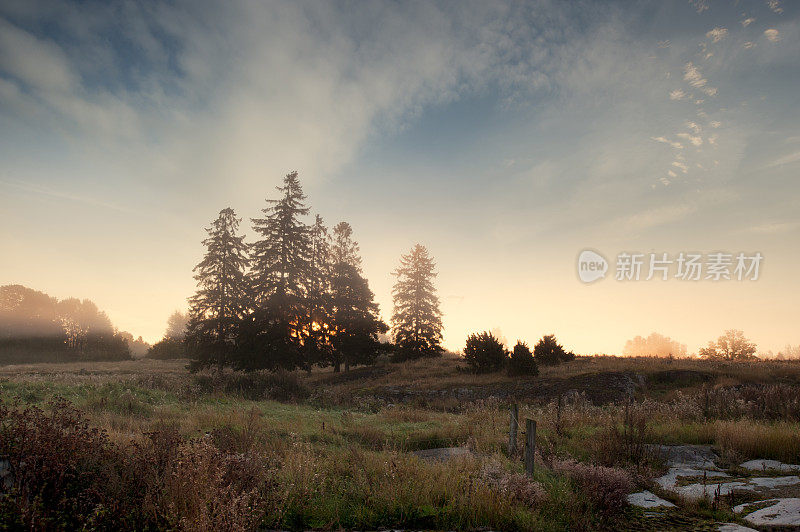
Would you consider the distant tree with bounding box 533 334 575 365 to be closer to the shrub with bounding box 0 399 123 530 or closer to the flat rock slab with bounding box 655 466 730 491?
the flat rock slab with bounding box 655 466 730 491

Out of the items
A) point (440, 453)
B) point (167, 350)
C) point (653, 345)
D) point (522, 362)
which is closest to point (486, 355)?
point (522, 362)

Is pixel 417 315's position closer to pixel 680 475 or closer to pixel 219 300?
pixel 219 300

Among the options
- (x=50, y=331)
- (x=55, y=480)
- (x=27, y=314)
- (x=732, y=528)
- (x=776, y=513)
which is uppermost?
(x=27, y=314)

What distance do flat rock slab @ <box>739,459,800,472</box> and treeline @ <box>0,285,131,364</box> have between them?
201 feet

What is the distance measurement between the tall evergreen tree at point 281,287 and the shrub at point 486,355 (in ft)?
41.9

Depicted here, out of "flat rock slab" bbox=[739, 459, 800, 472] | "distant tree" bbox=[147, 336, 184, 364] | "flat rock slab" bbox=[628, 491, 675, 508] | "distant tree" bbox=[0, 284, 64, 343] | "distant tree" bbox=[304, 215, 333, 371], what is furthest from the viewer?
"distant tree" bbox=[0, 284, 64, 343]

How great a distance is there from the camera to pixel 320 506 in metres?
5.22

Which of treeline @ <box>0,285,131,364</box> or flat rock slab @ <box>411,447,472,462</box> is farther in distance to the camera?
treeline @ <box>0,285,131,364</box>

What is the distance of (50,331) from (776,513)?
242ft

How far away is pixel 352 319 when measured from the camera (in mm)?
35125

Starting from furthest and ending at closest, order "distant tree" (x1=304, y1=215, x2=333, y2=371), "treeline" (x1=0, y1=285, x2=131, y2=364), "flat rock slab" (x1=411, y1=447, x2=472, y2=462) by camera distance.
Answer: "treeline" (x1=0, y1=285, x2=131, y2=364) < "distant tree" (x1=304, y1=215, x2=333, y2=371) < "flat rock slab" (x1=411, y1=447, x2=472, y2=462)

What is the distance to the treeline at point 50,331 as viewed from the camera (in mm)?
53213

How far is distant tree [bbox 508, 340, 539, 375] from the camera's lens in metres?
22.0

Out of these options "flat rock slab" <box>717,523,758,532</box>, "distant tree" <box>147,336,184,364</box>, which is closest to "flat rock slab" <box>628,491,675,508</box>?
"flat rock slab" <box>717,523,758,532</box>
